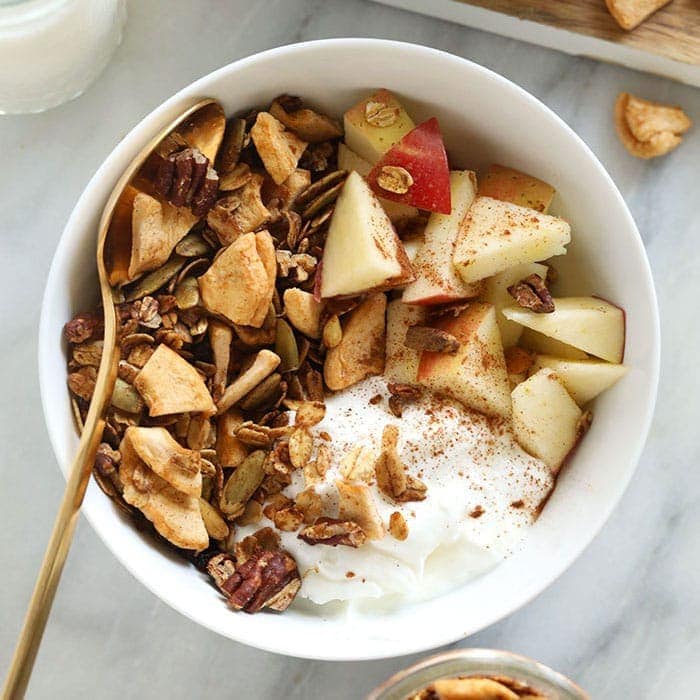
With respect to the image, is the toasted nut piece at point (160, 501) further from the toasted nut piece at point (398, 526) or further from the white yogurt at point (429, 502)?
the toasted nut piece at point (398, 526)

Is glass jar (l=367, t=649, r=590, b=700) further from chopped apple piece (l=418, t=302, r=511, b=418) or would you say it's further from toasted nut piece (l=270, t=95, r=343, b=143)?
toasted nut piece (l=270, t=95, r=343, b=143)

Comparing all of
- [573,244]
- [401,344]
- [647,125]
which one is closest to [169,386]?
[401,344]

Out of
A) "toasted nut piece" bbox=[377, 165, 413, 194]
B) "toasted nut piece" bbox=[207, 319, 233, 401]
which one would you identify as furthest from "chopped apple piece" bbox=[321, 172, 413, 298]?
"toasted nut piece" bbox=[207, 319, 233, 401]

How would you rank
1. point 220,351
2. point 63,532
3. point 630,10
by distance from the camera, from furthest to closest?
point 630,10, point 220,351, point 63,532

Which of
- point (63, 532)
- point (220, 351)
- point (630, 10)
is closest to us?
point (63, 532)

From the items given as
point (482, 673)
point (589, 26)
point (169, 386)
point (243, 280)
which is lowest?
point (482, 673)

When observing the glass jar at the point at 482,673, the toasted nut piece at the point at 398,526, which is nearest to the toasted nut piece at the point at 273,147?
the toasted nut piece at the point at 398,526

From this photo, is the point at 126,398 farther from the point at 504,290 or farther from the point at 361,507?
the point at 504,290
